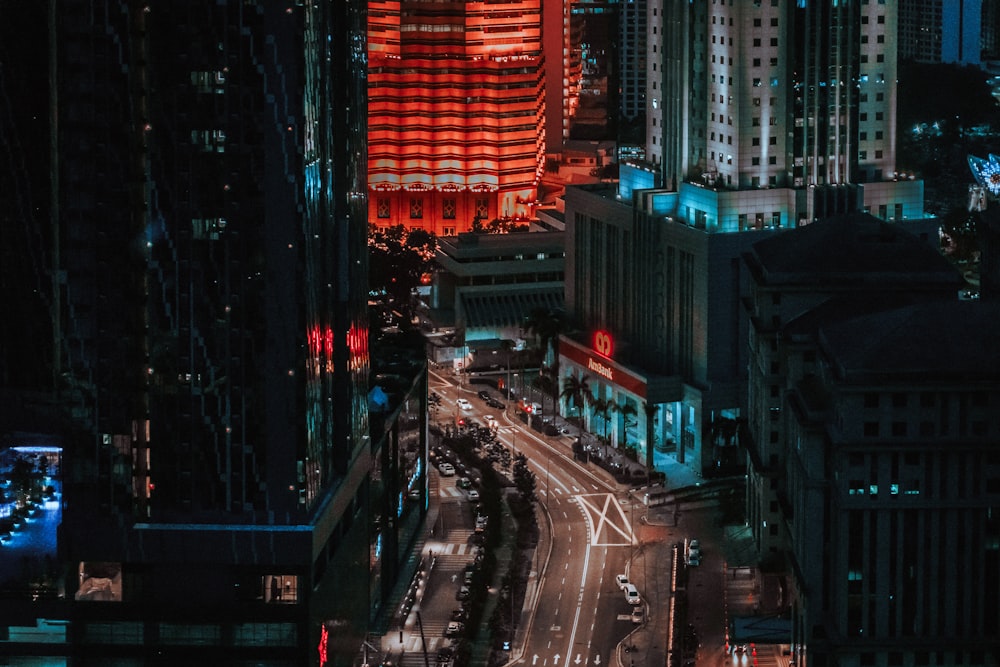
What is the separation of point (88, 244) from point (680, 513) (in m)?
54.1

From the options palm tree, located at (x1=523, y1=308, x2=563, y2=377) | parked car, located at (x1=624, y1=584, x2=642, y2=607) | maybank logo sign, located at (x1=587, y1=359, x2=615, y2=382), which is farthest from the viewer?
palm tree, located at (x1=523, y1=308, x2=563, y2=377)

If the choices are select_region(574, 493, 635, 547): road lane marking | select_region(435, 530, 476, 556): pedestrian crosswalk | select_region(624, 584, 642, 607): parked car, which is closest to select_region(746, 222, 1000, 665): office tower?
select_region(624, 584, 642, 607): parked car

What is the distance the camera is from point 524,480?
164 m

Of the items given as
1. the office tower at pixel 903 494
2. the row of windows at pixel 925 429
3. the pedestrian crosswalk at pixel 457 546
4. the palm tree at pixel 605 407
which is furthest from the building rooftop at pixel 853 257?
the palm tree at pixel 605 407

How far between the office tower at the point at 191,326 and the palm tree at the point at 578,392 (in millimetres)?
57733

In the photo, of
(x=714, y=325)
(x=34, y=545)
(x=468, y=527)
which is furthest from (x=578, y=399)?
(x=34, y=545)

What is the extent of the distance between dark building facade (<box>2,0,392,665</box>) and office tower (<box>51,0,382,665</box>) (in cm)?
10

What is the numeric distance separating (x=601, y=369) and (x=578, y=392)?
2.50m

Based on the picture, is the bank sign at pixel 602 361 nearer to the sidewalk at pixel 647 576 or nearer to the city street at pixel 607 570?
the city street at pixel 607 570

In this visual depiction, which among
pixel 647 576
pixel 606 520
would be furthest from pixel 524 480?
pixel 647 576

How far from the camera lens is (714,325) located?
558 feet

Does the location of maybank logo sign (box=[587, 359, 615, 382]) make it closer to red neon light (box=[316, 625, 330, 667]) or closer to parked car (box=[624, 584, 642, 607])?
parked car (box=[624, 584, 642, 607])

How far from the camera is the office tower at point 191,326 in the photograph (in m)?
118

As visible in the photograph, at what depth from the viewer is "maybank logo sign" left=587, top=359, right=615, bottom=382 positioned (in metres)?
178
